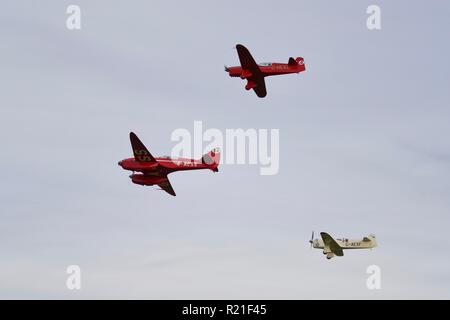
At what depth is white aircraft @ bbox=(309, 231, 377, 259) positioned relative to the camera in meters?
116

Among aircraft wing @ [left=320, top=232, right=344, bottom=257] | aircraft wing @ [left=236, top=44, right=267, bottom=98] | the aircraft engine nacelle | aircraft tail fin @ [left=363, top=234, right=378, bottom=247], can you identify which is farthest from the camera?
aircraft tail fin @ [left=363, top=234, right=378, bottom=247]

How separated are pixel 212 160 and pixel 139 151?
8.94 metres

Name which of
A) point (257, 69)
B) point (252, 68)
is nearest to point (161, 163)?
point (252, 68)

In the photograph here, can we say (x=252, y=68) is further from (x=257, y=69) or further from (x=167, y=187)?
(x=167, y=187)

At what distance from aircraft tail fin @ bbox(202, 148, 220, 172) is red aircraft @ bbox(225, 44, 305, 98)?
1196cm

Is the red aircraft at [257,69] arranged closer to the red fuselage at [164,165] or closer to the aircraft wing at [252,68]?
the aircraft wing at [252,68]

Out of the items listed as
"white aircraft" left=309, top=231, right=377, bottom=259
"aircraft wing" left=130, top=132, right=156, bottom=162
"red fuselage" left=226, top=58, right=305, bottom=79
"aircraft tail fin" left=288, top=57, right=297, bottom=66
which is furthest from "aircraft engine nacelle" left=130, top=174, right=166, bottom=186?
"white aircraft" left=309, top=231, right=377, bottom=259

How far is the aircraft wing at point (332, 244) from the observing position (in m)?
115

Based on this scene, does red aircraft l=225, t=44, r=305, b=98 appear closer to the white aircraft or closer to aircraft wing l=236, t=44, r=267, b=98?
aircraft wing l=236, t=44, r=267, b=98

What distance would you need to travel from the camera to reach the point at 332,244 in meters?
116

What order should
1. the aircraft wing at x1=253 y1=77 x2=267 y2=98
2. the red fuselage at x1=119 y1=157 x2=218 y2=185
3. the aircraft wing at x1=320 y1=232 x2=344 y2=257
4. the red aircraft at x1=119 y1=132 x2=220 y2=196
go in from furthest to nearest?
the aircraft wing at x1=320 y1=232 x2=344 y2=257, the aircraft wing at x1=253 y1=77 x2=267 y2=98, the red fuselage at x1=119 y1=157 x2=218 y2=185, the red aircraft at x1=119 y1=132 x2=220 y2=196
